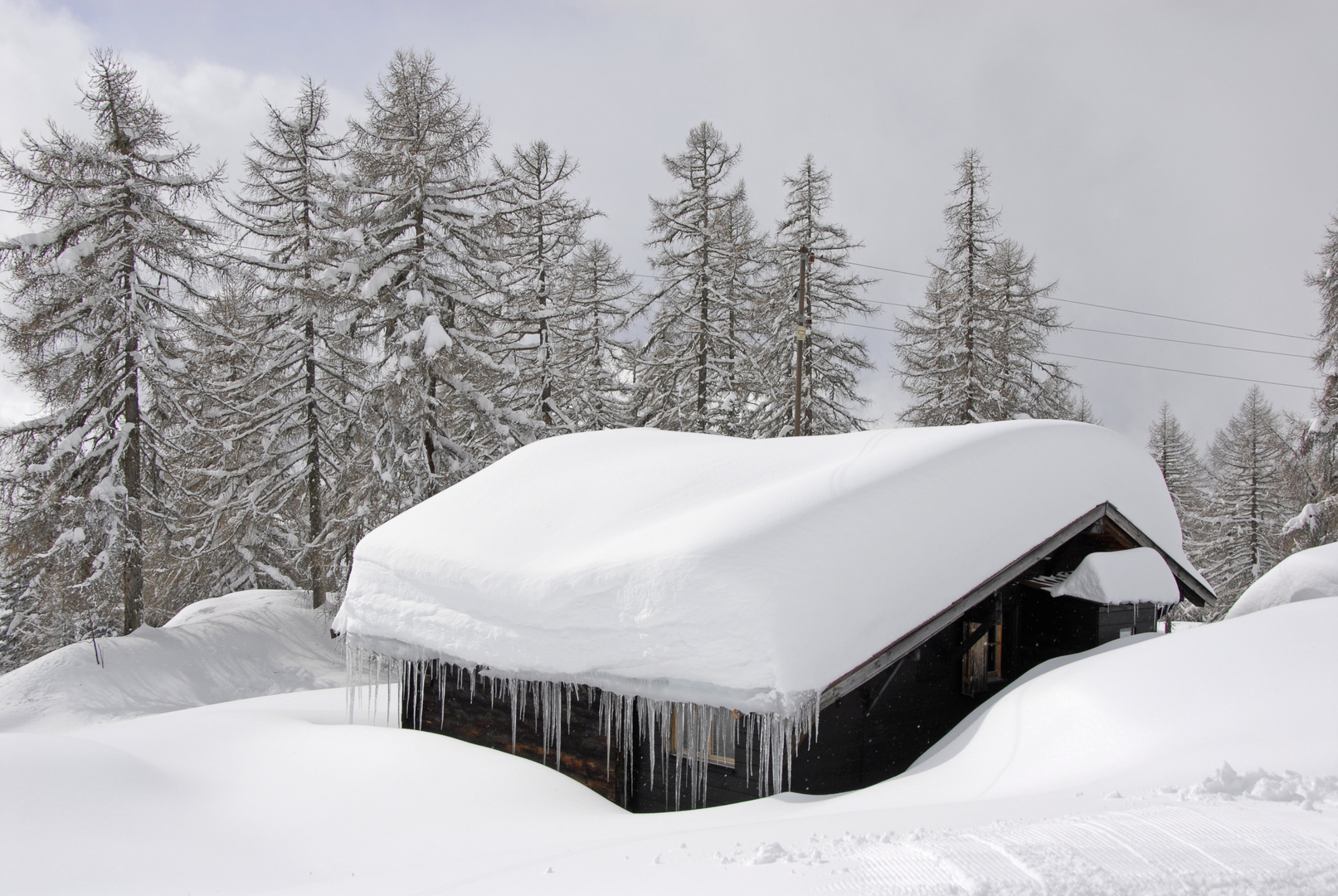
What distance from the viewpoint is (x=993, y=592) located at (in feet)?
26.7

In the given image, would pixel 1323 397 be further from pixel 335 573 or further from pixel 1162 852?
pixel 335 573

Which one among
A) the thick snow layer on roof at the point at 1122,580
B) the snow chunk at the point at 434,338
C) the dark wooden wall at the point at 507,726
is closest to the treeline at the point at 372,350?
the snow chunk at the point at 434,338

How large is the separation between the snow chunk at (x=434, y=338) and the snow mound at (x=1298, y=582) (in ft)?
49.3

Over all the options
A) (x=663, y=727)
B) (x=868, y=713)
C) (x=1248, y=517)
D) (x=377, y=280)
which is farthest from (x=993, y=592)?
(x=1248, y=517)

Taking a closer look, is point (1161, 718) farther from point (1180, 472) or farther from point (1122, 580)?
point (1180, 472)

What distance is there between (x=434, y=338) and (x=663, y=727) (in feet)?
37.2

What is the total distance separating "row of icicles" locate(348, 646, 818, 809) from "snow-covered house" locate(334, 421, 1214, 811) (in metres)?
0.03

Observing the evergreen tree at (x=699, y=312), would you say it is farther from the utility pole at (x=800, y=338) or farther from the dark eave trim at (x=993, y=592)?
the dark eave trim at (x=993, y=592)

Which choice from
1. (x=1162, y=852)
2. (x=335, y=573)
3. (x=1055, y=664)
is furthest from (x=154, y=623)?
(x=1162, y=852)

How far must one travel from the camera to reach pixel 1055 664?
28.9ft

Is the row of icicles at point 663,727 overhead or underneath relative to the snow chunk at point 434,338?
underneath

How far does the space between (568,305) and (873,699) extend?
20.5 m

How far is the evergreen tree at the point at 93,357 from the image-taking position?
16.3 m

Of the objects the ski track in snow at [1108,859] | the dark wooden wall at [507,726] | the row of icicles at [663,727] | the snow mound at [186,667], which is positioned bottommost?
the snow mound at [186,667]
